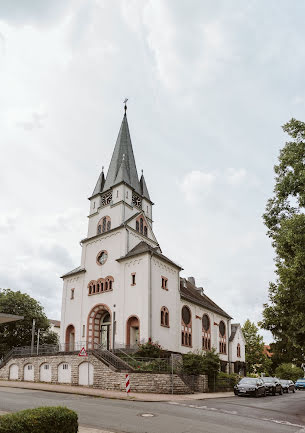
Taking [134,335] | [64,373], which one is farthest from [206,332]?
[64,373]

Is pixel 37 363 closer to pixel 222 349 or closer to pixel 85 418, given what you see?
pixel 85 418

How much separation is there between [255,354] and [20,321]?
125 feet

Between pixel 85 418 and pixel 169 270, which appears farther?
pixel 169 270

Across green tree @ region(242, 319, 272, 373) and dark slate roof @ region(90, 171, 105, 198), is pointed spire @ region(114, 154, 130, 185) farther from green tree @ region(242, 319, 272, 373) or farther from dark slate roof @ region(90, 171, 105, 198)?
green tree @ region(242, 319, 272, 373)

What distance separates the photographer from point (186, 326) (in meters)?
40.3

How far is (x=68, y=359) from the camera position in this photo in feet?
93.6

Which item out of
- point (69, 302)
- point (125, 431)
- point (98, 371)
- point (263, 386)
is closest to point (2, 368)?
→ point (69, 302)

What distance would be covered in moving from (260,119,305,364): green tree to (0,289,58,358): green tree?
4185 centimetres

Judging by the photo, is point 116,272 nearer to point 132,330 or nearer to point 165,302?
point 165,302

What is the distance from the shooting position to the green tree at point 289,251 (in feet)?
50.6

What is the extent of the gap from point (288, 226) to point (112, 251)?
2488 cm

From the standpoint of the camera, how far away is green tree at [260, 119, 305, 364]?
15430 millimetres

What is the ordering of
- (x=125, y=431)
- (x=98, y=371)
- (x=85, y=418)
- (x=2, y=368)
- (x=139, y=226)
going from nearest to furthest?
(x=125, y=431), (x=85, y=418), (x=98, y=371), (x=2, y=368), (x=139, y=226)

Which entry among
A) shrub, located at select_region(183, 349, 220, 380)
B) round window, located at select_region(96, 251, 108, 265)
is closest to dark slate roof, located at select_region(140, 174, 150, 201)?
round window, located at select_region(96, 251, 108, 265)
